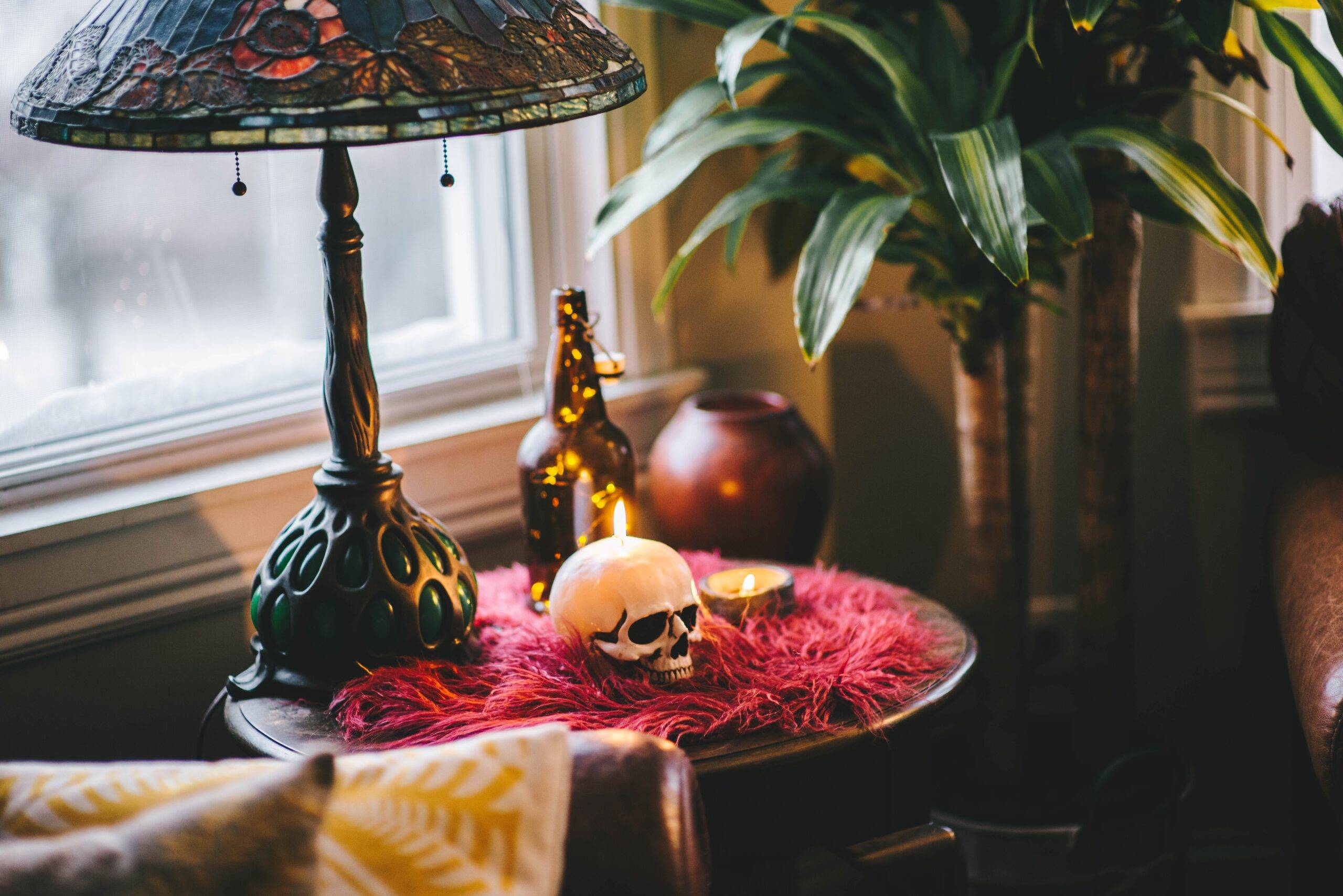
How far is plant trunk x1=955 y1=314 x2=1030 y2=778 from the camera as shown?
1425 mm

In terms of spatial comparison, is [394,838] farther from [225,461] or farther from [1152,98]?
[1152,98]

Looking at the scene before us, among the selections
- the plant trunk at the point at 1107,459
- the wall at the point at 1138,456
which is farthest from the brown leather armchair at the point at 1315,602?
the wall at the point at 1138,456

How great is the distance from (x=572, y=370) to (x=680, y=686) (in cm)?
35

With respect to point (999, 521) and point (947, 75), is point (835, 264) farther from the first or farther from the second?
point (999, 521)

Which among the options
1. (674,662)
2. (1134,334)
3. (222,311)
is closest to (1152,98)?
(1134,334)

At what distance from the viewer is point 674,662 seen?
1013 millimetres

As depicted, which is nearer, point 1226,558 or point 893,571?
point 1226,558

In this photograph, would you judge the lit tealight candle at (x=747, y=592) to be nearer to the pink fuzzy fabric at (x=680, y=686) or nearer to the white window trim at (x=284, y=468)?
the pink fuzzy fabric at (x=680, y=686)

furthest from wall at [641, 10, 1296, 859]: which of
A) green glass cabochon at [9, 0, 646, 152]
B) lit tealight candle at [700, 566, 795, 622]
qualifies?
green glass cabochon at [9, 0, 646, 152]

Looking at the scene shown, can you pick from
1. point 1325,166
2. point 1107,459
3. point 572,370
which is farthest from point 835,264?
point 1325,166

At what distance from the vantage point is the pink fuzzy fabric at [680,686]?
0.96 meters

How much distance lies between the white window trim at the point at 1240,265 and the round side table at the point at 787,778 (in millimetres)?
940

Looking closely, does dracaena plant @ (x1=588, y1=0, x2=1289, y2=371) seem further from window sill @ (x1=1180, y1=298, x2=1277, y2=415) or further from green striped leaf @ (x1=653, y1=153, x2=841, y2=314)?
window sill @ (x1=1180, y1=298, x2=1277, y2=415)

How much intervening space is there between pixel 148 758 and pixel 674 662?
0.68 m
